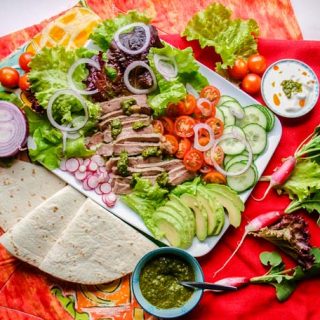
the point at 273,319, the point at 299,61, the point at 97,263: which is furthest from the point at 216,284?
the point at 299,61

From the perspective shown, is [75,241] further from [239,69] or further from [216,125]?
[239,69]

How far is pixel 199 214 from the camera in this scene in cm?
516

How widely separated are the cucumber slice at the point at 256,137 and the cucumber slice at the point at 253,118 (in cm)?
5

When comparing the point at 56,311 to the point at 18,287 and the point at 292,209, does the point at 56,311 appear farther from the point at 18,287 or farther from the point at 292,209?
the point at 292,209

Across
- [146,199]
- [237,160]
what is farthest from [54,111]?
[237,160]

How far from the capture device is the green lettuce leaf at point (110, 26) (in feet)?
17.9

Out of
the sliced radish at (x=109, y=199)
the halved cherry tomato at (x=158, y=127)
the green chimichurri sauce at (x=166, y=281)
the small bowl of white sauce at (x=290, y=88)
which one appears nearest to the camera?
the green chimichurri sauce at (x=166, y=281)

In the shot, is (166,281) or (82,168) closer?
(166,281)

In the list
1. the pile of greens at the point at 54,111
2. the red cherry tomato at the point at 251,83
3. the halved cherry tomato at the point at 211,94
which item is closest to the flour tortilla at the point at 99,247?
the pile of greens at the point at 54,111

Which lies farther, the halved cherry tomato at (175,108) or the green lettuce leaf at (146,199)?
the halved cherry tomato at (175,108)

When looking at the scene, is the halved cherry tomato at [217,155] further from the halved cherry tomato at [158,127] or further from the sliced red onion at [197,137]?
the halved cherry tomato at [158,127]

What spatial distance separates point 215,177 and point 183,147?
1.30ft

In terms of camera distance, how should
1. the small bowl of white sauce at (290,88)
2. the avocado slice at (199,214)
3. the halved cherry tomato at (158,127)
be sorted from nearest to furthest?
the avocado slice at (199,214) < the halved cherry tomato at (158,127) < the small bowl of white sauce at (290,88)

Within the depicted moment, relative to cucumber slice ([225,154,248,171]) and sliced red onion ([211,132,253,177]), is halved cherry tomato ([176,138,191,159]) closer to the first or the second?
sliced red onion ([211,132,253,177])
